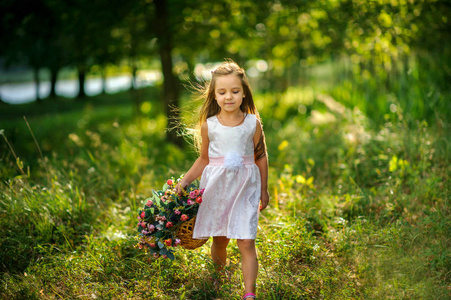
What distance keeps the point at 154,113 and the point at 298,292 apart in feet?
21.8

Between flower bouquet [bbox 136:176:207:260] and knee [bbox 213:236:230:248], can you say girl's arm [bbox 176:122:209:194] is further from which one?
knee [bbox 213:236:230:248]

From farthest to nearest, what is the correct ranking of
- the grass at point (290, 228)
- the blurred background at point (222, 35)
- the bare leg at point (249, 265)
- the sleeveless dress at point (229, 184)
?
the blurred background at point (222, 35), the grass at point (290, 228), the sleeveless dress at point (229, 184), the bare leg at point (249, 265)

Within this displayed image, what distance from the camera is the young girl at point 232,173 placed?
104 inches

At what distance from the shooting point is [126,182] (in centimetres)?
439

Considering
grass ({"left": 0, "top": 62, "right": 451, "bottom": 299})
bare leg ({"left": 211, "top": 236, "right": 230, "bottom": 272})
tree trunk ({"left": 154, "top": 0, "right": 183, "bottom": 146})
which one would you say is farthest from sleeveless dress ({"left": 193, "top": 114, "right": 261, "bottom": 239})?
tree trunk ({"left": 154, "top": 0, "right": 183, "bottom": 146})

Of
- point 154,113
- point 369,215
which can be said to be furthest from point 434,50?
point 154,113

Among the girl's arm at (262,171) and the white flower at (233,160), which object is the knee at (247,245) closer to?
A: the girl's arm at (262,171)

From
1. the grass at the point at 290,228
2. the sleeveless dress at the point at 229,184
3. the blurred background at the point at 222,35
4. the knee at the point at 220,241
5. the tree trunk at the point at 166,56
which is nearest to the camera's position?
the sleeveless dress at the point at 229,184

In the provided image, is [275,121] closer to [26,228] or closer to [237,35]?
[237,35]

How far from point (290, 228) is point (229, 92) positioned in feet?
4.23

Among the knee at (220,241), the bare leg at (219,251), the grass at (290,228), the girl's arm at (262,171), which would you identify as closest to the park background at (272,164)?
the grass at (290,228)

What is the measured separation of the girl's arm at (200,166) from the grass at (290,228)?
25.7 inches

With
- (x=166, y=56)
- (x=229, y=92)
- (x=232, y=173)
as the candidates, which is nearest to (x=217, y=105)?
(x=229, y=92)

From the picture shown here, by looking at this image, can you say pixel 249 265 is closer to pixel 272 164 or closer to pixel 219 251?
pixel 219 251
